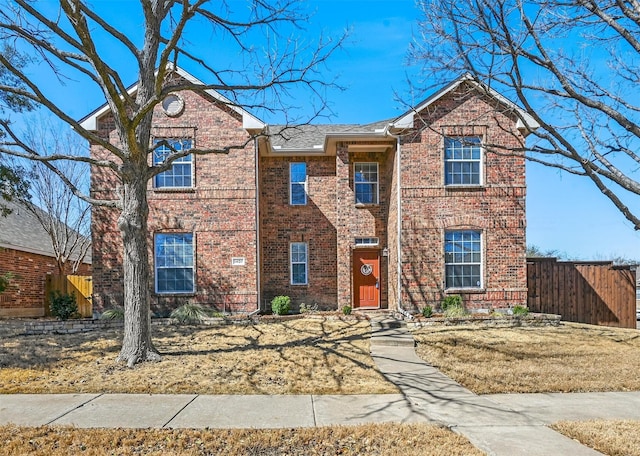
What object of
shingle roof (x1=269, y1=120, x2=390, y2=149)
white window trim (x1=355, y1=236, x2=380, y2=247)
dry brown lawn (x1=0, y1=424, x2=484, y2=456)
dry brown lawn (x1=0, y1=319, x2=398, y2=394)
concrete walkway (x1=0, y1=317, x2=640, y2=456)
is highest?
shingle roof (x1=269, y1=120, x2=390, y2=149)

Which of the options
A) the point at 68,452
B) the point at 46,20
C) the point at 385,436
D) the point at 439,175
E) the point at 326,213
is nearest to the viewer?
the point at 68,452

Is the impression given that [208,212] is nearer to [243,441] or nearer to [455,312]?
[455,312]

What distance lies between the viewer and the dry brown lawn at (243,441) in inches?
169

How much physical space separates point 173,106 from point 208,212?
369 cm

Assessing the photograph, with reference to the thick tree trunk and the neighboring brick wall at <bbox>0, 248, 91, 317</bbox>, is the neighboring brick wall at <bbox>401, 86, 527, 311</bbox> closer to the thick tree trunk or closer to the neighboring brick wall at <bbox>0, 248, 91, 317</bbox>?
the thick tree trunk

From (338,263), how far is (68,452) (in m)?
11.0

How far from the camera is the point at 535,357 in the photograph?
350 inches

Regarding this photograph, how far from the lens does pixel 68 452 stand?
425 cm

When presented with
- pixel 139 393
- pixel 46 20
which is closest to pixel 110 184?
pixel 46 20

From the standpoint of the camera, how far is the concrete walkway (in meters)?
4.84

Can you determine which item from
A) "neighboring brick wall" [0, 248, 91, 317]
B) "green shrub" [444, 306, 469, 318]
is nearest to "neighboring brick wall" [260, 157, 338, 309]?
"green shrub" [444, 306, 469, 318]

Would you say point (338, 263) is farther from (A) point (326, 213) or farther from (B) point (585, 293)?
(B) point (585, 293)

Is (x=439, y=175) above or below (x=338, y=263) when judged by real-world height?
above

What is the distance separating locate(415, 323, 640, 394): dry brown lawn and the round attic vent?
33.6ft
